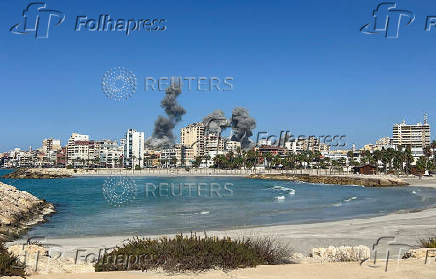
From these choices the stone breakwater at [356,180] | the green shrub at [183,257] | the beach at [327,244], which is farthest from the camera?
the stone breakwater at [356,180]

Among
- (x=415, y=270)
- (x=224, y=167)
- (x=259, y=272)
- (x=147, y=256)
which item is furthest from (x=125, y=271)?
(x=224, y=167)

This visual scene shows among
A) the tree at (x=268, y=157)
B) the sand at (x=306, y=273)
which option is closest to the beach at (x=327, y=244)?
the sand at (x=306, y=273)

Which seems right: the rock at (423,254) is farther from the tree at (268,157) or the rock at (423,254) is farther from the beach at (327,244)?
the tree at (268,157)

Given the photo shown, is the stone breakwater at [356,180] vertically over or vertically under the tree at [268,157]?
under

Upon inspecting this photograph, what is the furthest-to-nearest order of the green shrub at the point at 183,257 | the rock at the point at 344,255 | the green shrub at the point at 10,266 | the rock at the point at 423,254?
the rock at the point at 344,255, the rock at the point at 423,254, the green shrub at the point at 183,257, the green shrub at the point at 10,266

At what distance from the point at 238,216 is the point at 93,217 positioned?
12.5 m

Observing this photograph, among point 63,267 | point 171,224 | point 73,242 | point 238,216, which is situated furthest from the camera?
point 238,216

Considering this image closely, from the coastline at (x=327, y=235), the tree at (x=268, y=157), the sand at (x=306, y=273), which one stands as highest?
the tree at (x=268, y=157)

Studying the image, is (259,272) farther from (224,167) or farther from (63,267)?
(224,167)

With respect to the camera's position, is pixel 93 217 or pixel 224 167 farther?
pixel 224 167

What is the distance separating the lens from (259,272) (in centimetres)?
998

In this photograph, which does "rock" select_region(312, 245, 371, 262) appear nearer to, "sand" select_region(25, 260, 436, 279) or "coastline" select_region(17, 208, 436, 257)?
"sand" select_region(25, 260, 436, 279)

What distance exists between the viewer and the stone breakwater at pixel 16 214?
1014 inches

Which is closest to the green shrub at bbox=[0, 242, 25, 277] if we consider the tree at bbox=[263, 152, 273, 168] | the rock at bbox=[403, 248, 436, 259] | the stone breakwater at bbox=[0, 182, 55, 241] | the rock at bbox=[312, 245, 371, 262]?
the rock at bbox=[312, 245, 371, 262]
